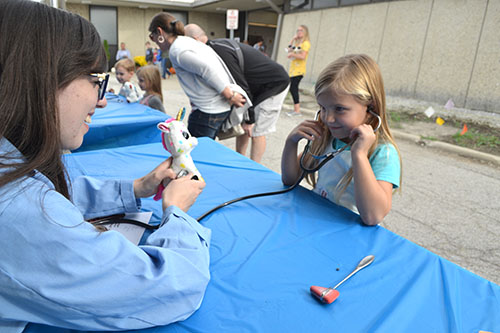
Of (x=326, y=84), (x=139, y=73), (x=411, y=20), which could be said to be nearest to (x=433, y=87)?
(x=411, y=20)

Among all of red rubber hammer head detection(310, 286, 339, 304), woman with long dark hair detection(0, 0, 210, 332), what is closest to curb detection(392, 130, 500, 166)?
red rubber hammer head detection(310, 286, 339, 304)

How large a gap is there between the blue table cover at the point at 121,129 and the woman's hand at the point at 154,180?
5.01 ft

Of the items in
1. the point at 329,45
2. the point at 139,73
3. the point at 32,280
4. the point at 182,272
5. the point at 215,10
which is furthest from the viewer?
the point at 215,10

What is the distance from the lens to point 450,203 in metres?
3.11

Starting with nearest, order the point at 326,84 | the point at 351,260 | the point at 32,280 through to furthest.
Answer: the point at 32,280, the point at 351,260, the point at 326,84

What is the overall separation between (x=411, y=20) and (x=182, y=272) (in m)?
8.59

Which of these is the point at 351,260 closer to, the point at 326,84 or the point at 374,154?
the point at 374,154

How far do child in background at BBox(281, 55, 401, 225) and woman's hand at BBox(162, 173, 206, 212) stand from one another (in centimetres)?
58

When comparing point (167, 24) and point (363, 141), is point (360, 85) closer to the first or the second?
point (363, 141)

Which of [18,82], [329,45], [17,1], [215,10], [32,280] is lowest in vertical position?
[32,280]

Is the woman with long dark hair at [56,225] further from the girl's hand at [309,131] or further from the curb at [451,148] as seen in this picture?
the curb at [451,148]

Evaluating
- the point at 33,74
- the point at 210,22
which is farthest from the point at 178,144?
the point at 210,22

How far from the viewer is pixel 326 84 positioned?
139 centimetres

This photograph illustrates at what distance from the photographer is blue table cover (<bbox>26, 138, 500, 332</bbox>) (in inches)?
30.3
